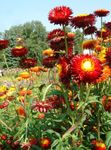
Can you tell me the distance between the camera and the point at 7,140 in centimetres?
354

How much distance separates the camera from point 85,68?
244 centimetres

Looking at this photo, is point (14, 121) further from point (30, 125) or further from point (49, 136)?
point (49, 136)

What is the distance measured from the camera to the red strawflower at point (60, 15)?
287 cm

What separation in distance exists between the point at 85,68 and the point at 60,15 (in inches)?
22.4

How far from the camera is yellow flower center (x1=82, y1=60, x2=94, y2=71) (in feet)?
7.99

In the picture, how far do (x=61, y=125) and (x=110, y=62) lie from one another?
0.51 m

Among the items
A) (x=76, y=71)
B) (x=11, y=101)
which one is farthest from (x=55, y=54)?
(x=11, y=101)

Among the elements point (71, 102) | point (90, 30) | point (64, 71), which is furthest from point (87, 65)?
point (90, 30)

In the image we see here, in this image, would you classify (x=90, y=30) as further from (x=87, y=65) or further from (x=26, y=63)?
(x=87, y=65)

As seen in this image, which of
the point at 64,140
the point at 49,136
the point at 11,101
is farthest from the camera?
the point at 11,101

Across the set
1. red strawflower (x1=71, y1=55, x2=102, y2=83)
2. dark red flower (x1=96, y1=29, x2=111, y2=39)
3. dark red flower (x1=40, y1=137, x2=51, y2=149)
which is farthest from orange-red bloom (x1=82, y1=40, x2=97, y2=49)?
red strawflower (x1=71, y1=55, x2=102, y2=83)

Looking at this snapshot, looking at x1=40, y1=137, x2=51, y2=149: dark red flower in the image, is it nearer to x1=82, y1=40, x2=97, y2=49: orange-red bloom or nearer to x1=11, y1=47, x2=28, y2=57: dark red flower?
x1=82, y1=40, x2=97, y2=49: orange-red bloom

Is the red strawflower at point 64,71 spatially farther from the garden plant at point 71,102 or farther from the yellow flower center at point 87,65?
the yellow flower center at point 87,65

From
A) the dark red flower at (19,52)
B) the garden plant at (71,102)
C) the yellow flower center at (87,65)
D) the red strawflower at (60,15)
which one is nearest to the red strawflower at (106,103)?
the garden plant at (71,102)
